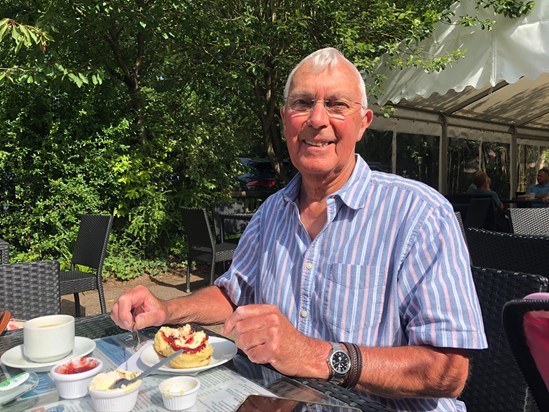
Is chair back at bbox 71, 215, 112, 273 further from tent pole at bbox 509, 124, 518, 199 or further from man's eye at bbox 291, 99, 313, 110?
tent pole at bbox 509, 124, 518, 199

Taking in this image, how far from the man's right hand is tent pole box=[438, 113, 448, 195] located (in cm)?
855

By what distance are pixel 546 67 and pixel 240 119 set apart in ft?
15.0

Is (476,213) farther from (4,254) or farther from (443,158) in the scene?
(4,254)

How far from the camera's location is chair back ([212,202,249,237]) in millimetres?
6328

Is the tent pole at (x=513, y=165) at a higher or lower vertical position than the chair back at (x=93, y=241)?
higher

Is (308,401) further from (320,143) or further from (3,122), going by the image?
(3,122)

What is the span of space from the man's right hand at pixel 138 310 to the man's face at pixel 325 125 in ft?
2.26

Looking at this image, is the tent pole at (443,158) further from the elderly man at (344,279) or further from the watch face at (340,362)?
the watch face at (340,362)

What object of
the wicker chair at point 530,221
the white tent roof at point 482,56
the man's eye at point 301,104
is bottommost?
the wicker chair at point 530,221

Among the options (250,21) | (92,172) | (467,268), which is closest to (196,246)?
(92,172)

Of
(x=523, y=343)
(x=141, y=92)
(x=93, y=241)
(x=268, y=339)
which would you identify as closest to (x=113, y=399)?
(x=268, y=339)

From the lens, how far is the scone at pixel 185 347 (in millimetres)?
1263

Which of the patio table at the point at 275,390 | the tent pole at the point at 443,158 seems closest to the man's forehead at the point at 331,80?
the patio table at the point at 275,390

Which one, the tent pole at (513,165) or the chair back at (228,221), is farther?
the tent pole at (513,165)
